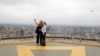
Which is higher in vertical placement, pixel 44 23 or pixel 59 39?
pixel 44 23

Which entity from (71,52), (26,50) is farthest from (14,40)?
(71,52)

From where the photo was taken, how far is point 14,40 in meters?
14.3

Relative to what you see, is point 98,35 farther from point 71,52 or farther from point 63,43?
point 71,52

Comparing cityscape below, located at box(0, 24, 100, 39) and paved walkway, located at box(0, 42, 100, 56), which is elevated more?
cityscape below, located at box(0, 24, 100, 39)

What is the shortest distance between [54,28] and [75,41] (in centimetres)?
195

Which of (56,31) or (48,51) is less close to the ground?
(56,31)

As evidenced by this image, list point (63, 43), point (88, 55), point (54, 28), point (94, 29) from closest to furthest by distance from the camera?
point (88, 55), point (63, 43), point (94, 29), point (54, 28)

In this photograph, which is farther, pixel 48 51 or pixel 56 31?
pixel 56 31

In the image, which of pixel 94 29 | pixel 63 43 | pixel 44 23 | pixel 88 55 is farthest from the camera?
pixel 94 29

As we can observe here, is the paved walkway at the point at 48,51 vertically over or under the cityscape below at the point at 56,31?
under

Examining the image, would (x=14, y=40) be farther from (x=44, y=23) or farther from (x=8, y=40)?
(x=44, y=23)

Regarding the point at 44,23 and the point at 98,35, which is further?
the point at 98,35

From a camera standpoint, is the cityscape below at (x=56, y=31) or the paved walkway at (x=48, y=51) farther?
the cityscape below at (x=56, y=31)

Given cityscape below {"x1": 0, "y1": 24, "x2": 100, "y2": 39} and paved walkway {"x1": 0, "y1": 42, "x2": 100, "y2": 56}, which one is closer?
paved walkway {"x1": 0, "y1": 42, "x2": 100, "y2": 56}
